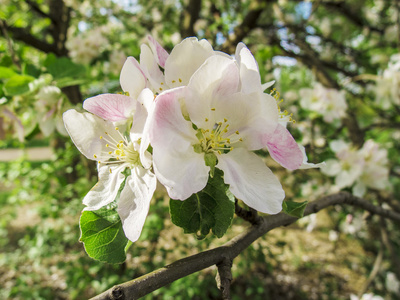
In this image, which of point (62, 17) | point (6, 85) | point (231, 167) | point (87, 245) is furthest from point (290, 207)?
point (62, 17)

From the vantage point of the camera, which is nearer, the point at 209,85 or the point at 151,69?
the point at 209,85

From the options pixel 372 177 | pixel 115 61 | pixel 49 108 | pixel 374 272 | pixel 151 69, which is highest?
pixel 151 69

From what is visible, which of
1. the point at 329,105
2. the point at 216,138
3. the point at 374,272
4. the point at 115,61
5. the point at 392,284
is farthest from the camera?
the point at 115,61

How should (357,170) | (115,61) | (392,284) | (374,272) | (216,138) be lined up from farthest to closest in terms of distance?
(115,61) < (392,284) < (374,272) < (357,170) < (216,138)

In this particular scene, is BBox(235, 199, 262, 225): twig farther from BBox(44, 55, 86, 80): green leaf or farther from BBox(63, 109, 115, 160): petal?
BBox(44, 55, 86, 80): green leaf

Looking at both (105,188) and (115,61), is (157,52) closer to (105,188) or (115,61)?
(105,188)

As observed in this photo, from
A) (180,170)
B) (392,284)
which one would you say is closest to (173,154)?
(180,170)

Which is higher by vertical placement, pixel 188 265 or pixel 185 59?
pixel 185 59

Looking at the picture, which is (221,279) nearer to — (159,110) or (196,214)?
(196,214)
